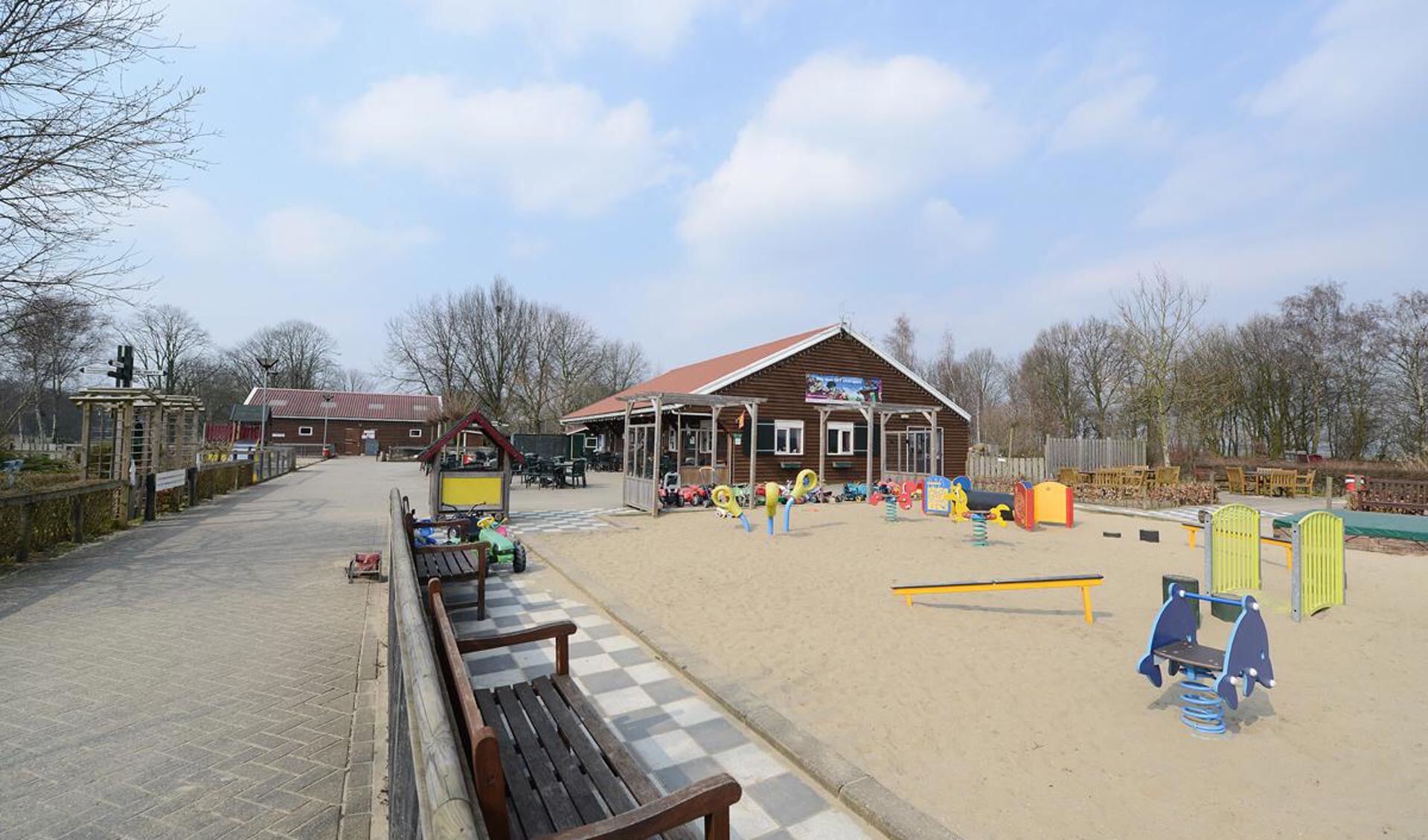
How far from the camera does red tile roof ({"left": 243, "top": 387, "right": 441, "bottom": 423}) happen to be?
4838 cm

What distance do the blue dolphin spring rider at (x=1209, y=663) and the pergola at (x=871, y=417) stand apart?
45.2ft

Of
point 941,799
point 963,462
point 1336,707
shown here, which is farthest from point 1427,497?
point 941,799

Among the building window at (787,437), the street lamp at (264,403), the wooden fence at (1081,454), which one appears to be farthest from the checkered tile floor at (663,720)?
the street lamp at (264,403)

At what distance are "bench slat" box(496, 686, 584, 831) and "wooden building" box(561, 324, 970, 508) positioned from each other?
15.9m

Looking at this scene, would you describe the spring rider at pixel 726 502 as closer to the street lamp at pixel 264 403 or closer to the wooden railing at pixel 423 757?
the wooden railing at pixel 423 757

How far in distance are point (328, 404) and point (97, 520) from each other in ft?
147

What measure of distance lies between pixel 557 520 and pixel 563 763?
35.7 ft

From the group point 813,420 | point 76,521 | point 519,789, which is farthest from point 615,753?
point 813,420

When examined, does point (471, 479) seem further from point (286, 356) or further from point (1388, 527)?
point (286, 356)

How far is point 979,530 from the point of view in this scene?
10375mm

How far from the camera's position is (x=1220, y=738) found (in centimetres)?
390

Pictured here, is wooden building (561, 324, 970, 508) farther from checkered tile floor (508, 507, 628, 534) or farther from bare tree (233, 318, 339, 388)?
bare tree (233, 318, 339, 388)

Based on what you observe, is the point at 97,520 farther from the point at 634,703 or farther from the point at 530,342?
the point at 530,342

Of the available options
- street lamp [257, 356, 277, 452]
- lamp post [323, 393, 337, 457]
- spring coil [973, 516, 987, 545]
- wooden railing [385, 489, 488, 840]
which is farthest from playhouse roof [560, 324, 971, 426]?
lamp post [323, 393, 337, 457]
